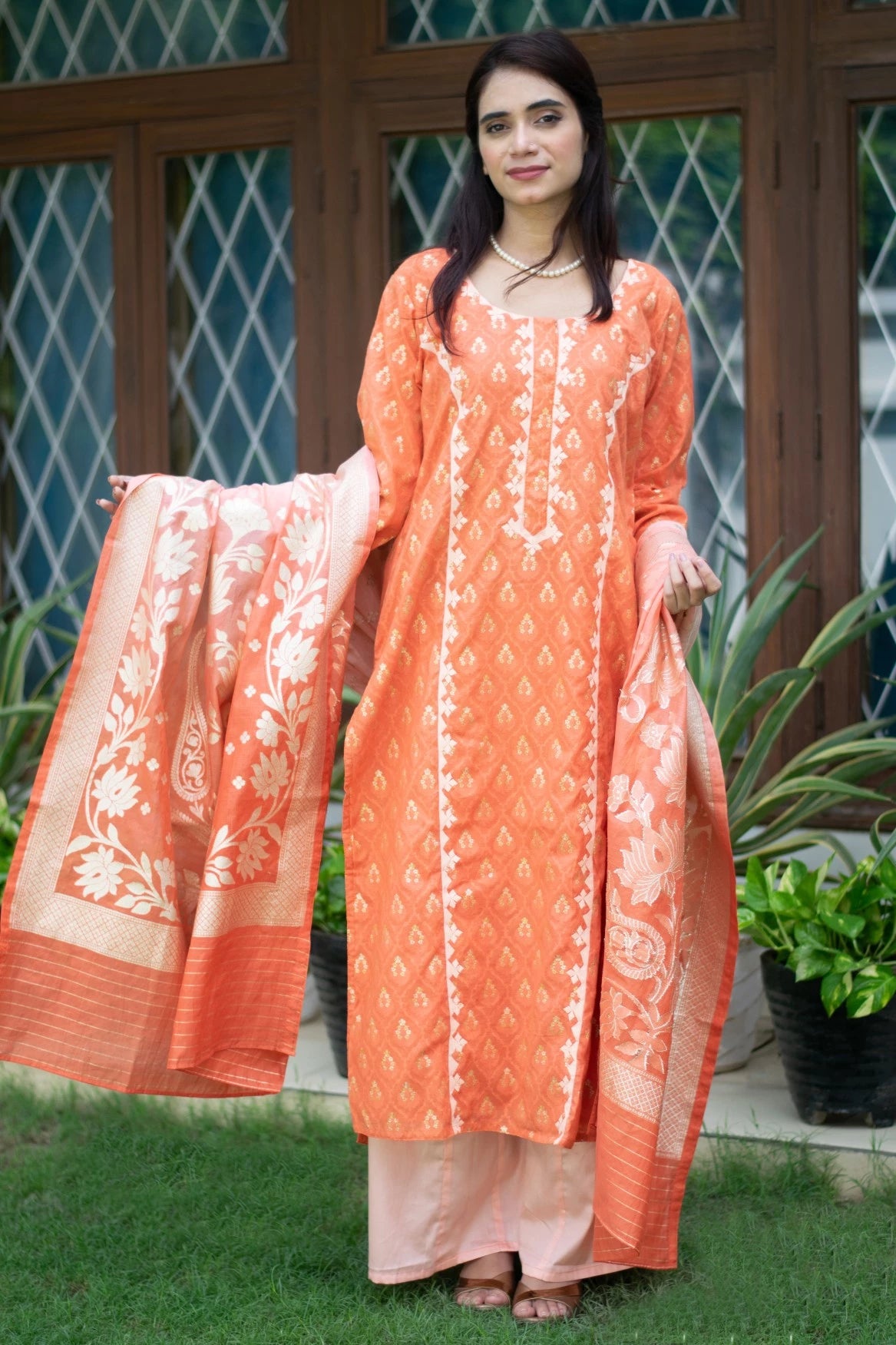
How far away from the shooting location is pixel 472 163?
2311mm

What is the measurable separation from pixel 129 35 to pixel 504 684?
2.59 metres

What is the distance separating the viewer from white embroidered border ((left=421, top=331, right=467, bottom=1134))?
86.7 inches

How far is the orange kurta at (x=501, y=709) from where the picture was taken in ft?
7.18

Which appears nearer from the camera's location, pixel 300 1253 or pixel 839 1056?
pixel 300 1253

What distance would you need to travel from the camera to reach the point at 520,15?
372 cm

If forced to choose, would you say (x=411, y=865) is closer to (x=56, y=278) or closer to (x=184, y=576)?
(x=184, y=576)

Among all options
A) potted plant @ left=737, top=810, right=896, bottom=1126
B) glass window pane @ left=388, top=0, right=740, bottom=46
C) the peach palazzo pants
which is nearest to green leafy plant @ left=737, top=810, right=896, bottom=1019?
potted plant @ left=737, top=810, right=896, bottom=1126

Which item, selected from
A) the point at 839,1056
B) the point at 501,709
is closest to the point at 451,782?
the point at 501,709

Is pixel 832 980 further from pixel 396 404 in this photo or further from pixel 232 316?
pixel 232 316

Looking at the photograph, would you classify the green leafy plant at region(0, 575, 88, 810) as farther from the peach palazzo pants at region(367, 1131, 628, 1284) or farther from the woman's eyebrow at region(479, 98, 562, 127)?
the woman's eyebrow at region(479, 98, 562, 127)

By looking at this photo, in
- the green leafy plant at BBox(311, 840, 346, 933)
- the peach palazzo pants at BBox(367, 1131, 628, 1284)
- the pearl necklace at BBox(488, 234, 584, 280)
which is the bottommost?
the peach palazzo pants at BBox(367, 1131, 628, 1284)

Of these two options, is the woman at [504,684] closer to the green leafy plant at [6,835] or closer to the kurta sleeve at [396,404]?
the kurta sleeve at [396,404]

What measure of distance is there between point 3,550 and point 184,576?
2.20 metres

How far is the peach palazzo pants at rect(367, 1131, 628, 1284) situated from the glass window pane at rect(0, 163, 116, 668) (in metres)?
2.35
